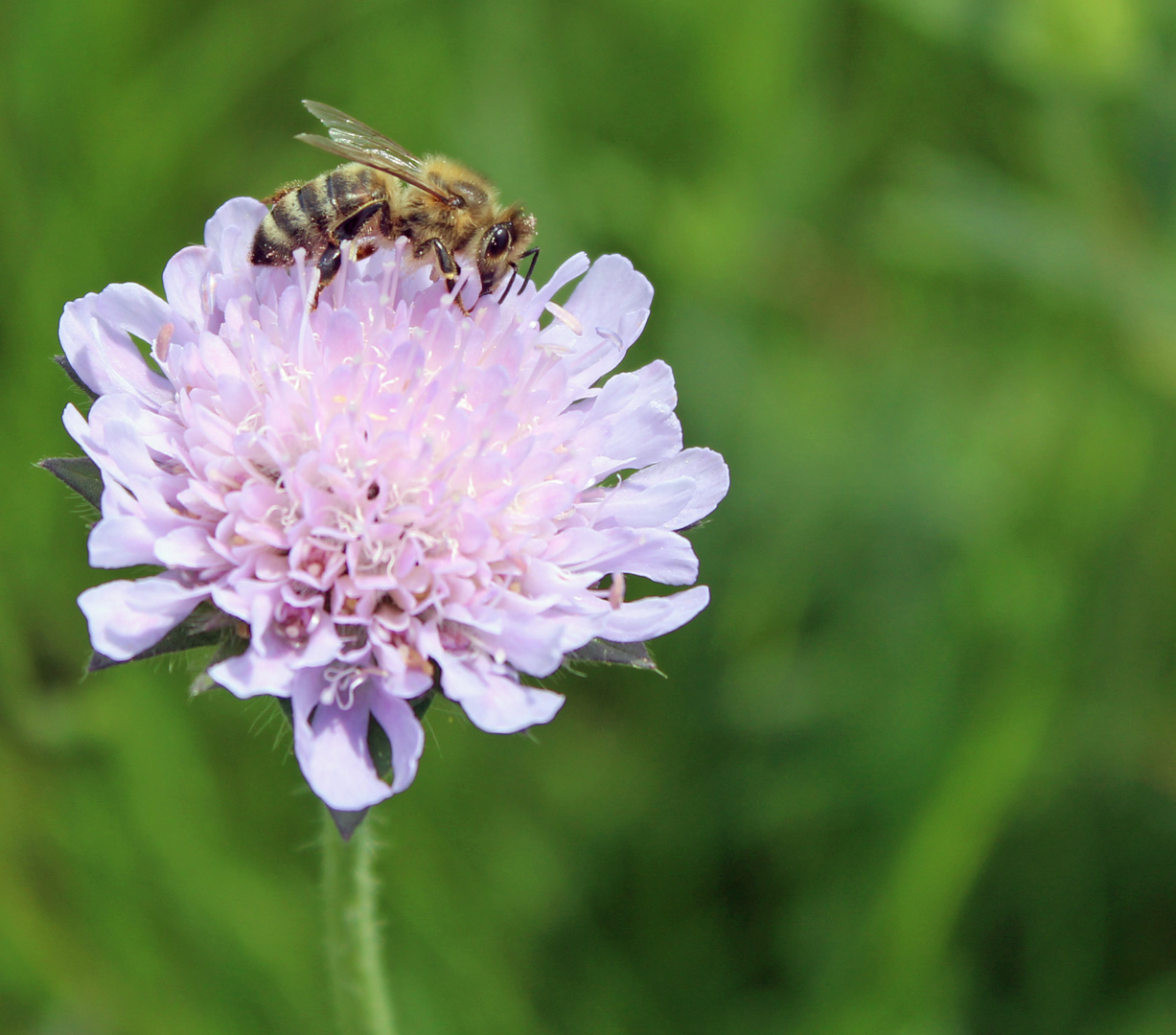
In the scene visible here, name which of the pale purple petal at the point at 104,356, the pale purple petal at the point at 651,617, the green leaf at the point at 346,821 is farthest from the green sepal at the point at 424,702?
the pale purple petal at the point at 104,356

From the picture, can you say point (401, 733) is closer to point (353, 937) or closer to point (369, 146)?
point (353, 937)

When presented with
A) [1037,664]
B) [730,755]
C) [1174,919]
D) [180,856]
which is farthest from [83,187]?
[1174,919]

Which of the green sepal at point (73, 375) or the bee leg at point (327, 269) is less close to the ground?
the bee leg at point (327, 269)

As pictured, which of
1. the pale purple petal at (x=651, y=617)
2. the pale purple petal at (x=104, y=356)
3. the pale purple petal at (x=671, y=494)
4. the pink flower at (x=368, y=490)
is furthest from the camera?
the pale purple petal at (x=671, y=494)

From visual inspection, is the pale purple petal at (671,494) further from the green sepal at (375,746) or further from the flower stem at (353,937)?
the flower stem at (353,937)

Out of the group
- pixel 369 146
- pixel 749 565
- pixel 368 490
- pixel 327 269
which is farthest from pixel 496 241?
pixel 749 565

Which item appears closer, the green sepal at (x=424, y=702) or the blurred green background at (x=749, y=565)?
the green sepal at (x=424, y=702)

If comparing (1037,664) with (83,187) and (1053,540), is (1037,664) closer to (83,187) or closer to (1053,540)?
(1053,540)
